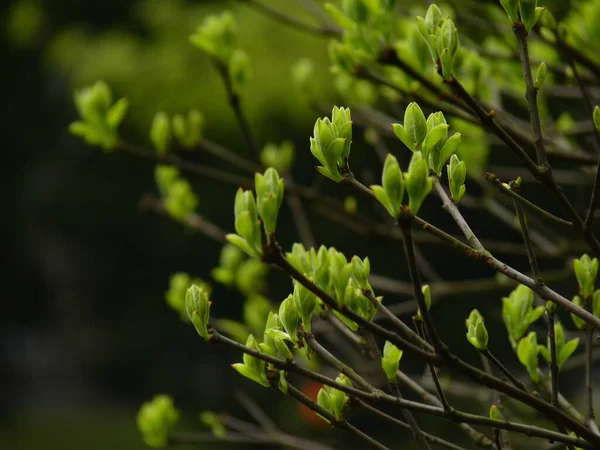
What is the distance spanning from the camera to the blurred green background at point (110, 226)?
377 inches

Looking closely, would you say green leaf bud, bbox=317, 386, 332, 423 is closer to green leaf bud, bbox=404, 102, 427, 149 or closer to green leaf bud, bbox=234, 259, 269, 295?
green leaf bud, bbox=404, 102, 427, 149

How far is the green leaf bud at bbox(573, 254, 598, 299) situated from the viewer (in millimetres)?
889

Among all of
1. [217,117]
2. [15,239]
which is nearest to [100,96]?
[217,117]

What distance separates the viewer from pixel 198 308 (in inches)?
30.1

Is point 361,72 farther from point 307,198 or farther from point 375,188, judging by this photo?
point 375,188

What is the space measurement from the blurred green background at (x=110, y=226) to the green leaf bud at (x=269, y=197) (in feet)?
26.7

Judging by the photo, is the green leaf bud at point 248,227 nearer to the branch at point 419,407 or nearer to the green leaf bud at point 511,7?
the branch at point 419,407

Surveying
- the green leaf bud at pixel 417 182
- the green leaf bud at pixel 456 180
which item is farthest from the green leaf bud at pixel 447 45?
the green leaf bud at pixel 417 182

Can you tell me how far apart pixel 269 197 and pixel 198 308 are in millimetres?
151

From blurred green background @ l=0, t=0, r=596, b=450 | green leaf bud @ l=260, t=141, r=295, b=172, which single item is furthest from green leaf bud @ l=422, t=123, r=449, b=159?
blurred green background @ l=0, t=0, r=596, b=450

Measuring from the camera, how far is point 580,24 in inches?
66.2

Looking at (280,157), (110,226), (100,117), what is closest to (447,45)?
(100,117)

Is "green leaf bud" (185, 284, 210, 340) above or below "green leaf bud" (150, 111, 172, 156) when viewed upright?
above

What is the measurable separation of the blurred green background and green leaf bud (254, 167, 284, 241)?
8134 millimetres
